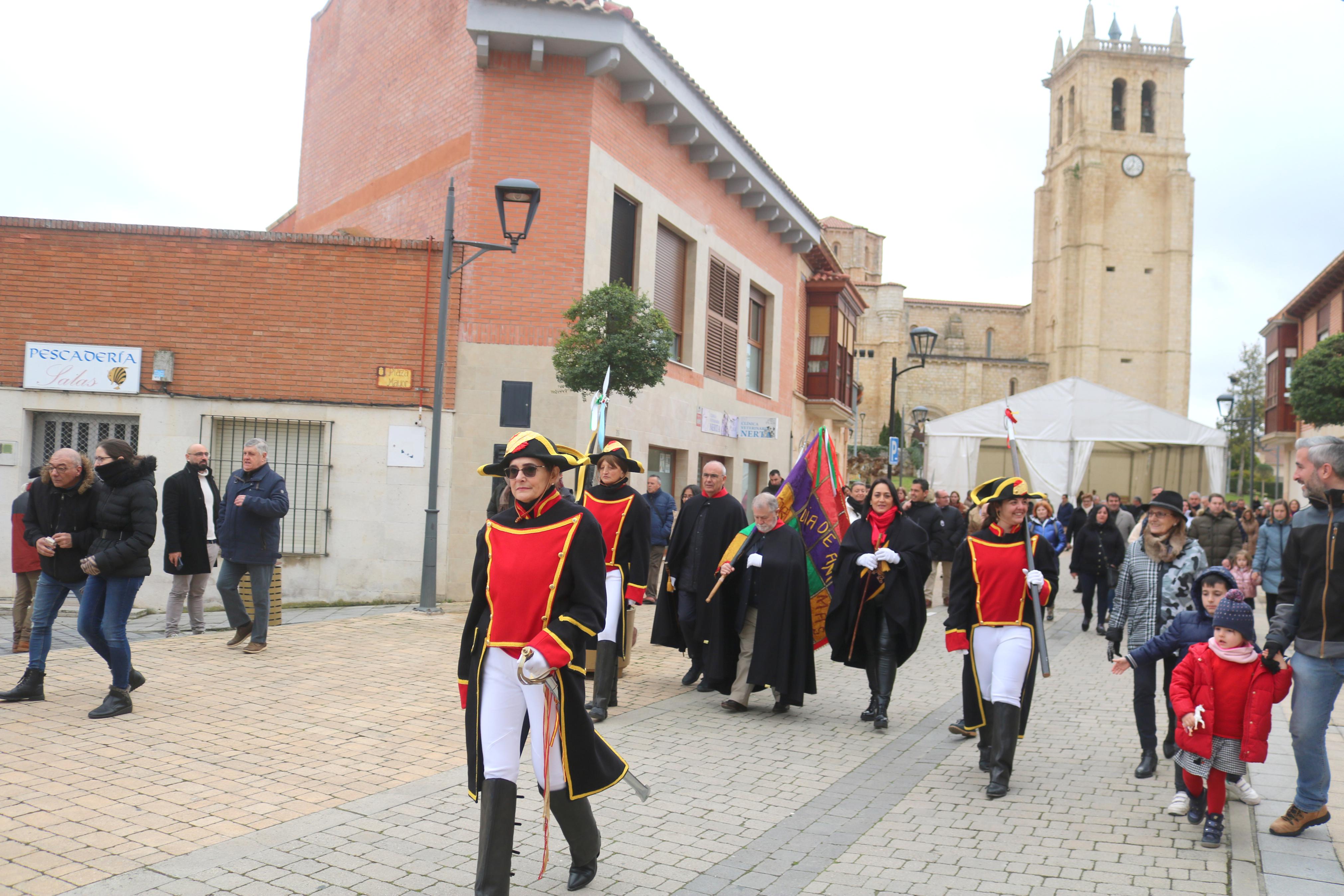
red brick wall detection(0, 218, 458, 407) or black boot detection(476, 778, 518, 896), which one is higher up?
red brick wall detection(0, 218, 458, 407)

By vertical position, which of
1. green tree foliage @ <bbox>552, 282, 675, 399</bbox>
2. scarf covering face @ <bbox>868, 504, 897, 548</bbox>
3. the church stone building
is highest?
the church stone building

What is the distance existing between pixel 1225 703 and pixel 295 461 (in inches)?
460

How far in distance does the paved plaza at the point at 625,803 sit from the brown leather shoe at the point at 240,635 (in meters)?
0.87

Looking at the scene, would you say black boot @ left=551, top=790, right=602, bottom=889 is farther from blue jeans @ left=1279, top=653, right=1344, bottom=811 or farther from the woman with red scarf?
the woman with red scarf

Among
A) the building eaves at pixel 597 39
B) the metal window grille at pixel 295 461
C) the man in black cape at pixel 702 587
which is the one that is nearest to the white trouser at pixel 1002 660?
the man in black cape at pixel 702 587

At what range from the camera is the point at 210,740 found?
6418 millimetres

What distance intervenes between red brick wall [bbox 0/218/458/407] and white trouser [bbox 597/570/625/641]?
284 inches

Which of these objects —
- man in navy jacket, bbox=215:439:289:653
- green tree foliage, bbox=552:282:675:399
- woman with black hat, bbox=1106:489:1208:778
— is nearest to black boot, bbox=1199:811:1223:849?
woman with black hat, bbox=1106:489:1208:778

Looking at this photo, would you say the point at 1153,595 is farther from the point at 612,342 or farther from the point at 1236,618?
the point at 612,342

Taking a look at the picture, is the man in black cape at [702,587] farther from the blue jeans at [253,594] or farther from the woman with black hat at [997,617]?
the blue jeans at [253,594]

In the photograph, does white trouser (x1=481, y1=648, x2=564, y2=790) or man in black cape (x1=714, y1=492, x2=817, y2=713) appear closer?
white trouser (x1=481, y1=648, x2=564, y2=790)

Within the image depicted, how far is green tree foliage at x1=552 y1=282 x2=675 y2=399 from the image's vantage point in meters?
12.7

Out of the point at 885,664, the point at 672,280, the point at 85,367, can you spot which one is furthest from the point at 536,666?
the point at 672,280

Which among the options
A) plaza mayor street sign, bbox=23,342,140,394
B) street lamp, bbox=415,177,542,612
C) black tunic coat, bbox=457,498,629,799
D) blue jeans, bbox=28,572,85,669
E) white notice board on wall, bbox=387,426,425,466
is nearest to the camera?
black tunic coat, bbox=457,498,629,799
